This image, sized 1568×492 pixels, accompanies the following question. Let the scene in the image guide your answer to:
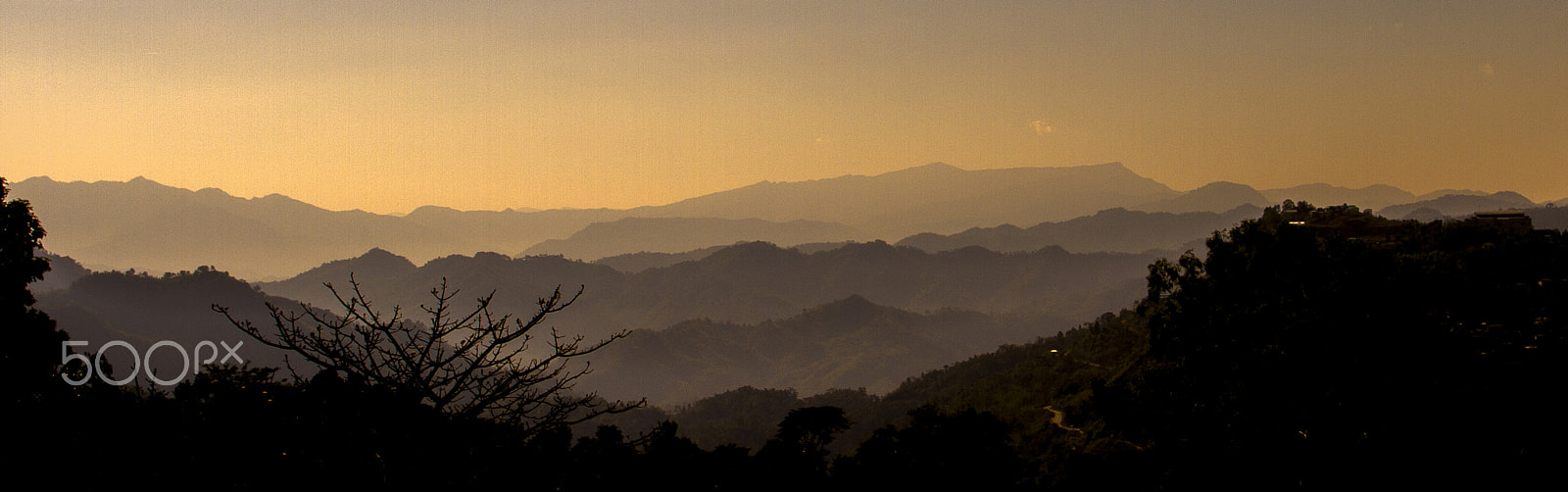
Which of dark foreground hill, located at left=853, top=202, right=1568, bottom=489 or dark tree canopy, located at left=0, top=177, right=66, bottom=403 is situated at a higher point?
dark tree canopy, located at left=0, top=177, right=66, bottom=403

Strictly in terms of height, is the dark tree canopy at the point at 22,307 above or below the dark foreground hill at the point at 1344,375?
above

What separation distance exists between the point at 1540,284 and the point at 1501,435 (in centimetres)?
2626

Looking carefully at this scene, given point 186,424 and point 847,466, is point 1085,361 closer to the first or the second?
point 847,466

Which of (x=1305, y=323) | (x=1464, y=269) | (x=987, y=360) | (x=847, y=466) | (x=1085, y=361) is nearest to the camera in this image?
(x=847, y=466)

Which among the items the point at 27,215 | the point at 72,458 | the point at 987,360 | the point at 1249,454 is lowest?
the point at 987,360

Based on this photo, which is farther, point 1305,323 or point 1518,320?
point 1518,320

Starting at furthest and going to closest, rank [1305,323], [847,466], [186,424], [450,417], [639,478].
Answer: [1305,323], [847,466], [639,478], [186,424], [450,417]

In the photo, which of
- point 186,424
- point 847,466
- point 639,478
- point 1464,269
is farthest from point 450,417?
point 1464,269

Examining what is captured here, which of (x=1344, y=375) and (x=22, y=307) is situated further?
(x=1344, y=375)

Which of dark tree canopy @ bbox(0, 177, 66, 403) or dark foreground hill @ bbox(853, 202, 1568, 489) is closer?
dark tree canopy @ bbox(0, 177, 66, 403)

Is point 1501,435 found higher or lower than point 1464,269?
lower

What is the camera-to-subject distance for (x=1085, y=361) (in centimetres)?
9788

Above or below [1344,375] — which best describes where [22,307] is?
above

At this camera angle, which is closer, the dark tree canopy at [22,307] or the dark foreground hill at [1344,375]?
the dark tree canopy at [22,307]
